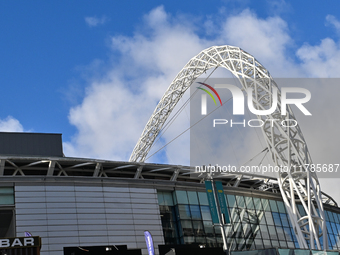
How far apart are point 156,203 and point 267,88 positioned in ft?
55.3

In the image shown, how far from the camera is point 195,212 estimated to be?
4094cm

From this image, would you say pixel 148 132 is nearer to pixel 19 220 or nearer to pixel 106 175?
pixel 106 175

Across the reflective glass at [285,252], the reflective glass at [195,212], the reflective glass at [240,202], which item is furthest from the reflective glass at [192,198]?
the reflective glass at [285,252]

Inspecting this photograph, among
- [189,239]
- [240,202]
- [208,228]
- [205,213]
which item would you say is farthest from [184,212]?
[240,202]

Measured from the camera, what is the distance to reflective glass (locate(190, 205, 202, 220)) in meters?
40.6

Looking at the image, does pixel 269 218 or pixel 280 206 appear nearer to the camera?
pixel 269 218

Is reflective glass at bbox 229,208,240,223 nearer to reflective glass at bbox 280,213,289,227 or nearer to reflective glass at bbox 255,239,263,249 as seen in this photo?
reflective glass at bbox 255,239,263,249

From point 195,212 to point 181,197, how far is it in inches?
79.6

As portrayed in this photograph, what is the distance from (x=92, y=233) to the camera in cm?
3509

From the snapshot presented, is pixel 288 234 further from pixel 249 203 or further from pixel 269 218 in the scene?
pixel 249 203

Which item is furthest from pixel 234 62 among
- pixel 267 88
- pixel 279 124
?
pixel 279 124

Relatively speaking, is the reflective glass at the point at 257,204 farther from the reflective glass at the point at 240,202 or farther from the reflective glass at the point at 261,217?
Result: the reflective glass at the point at 240,202

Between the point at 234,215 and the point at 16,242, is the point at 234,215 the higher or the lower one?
the higher one

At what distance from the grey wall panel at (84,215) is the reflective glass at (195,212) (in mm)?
3800
